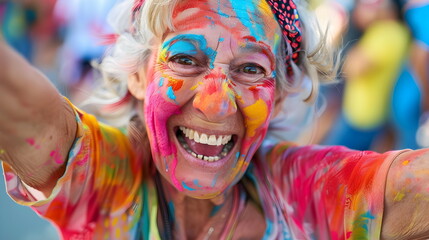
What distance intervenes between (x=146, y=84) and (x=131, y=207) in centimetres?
40

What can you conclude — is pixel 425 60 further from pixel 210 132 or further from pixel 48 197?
pixel 48 197

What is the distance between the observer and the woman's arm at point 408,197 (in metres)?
1.54

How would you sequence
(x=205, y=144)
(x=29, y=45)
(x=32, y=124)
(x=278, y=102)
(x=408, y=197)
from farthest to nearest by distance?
1. (x=29, y=45)
2. (x=278, y=102)
3. (x=205, y=144)
4. (x=408, y=197)
5. (x=32, y=124)

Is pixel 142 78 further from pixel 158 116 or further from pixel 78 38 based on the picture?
pixel 78 38

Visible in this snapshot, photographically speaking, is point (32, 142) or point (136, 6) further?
point (136, 6)

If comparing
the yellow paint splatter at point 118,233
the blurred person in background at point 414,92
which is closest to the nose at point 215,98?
the yellow paint splatter at point 118,233

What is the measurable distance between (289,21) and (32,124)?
0.87m

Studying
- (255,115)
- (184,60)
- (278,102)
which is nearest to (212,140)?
(255,115)

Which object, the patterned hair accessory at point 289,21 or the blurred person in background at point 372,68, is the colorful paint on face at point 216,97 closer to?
the patterned hair accessory at point 289,21

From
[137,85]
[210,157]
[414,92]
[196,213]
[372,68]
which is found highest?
[137,85]

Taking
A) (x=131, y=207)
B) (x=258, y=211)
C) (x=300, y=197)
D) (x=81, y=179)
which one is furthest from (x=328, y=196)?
(x=81, y=179)

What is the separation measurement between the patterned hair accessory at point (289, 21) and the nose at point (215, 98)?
0.28 metres

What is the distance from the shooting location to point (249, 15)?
5.50 feet

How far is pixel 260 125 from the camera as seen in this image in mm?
1726
